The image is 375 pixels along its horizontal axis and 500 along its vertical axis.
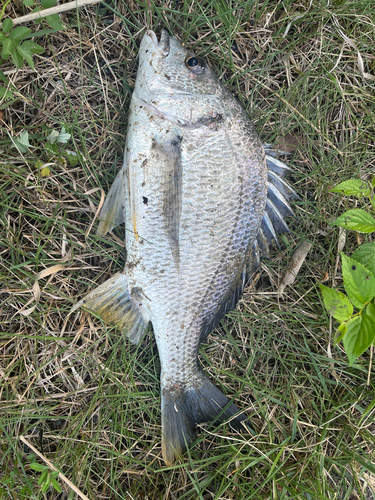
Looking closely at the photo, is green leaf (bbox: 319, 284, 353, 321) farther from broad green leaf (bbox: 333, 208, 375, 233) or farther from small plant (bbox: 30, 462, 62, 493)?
small plant (bbox: 30, 462, 62, 493)

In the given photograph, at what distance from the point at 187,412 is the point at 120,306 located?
85cm

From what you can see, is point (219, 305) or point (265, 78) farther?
point (265, 78)

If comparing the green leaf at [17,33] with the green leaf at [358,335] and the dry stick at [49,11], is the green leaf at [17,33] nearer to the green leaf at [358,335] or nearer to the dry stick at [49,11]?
the dry stick at [49,11]

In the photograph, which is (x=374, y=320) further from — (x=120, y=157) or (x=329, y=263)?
(x=120, y=157)

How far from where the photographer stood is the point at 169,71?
1.91 meters

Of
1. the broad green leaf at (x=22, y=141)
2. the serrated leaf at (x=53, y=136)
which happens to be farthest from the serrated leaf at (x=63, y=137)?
the broad green leaf at (x=22, y=141)

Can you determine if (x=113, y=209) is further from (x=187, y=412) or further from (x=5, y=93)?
(x=187, y=412)

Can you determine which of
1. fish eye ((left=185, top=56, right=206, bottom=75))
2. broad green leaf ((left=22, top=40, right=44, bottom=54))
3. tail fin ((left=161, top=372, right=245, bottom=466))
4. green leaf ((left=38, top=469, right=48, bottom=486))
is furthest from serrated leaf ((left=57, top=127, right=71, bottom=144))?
green leaf ((left=38, top=469, right=48, bottom=486))

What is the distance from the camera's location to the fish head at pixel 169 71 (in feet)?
6.22

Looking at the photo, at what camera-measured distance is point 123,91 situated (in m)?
2.24

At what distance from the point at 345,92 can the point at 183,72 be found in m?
1.33

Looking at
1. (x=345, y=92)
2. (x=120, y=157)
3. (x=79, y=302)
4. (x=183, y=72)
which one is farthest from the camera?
(x=345, y=92)

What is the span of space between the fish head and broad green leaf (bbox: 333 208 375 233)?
45.1 inches

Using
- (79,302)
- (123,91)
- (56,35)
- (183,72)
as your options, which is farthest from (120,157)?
(79,302)
